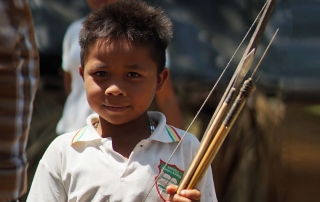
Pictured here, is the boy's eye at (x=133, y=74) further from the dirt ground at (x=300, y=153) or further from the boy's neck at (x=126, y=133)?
the dirt ground at (x=300, y=153)

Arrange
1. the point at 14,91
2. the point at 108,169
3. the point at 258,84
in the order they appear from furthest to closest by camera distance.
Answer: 1. the point at 258,84
2. the point at 108,169
3. the point at 14,91

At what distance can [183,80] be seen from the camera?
4664mm

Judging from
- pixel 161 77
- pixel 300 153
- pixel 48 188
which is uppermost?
pixel 300 153

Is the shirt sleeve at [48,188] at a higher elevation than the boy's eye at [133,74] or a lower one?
lower

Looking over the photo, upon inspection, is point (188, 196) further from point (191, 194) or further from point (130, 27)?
point (130, 27)

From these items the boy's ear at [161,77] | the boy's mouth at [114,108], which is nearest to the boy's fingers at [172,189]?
the boy's mouth at [114,108]

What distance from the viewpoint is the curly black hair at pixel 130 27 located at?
2.09 metres

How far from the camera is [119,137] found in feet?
6.97

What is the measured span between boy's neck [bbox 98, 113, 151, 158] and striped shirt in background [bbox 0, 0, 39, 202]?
437 mm

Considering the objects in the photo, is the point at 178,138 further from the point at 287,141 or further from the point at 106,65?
the point at 287,141

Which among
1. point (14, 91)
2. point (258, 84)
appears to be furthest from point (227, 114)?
point (258, 84)

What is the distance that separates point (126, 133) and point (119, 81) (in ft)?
0.62

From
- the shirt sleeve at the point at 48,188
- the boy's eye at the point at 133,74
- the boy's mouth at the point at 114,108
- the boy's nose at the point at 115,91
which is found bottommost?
the shirt sleeve at the point at 48,188

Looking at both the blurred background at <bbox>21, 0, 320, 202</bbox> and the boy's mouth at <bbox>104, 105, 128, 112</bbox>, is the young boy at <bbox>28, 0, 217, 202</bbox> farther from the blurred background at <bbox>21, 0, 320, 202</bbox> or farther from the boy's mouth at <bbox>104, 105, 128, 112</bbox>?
the blurred background at <bbox>21, 0, 320, 202</bbox>
